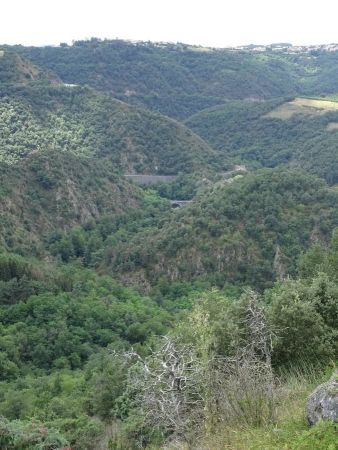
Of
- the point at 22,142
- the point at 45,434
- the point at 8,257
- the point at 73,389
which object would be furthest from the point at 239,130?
the point at 45,434

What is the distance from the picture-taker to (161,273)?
63.3m

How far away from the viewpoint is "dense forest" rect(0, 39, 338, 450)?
1141 centimetres

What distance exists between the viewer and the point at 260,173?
71938mm

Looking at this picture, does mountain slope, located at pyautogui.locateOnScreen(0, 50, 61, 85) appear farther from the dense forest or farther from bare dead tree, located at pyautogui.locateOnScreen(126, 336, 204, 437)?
bare dead tree, located at pyautogui.locateOnScreen(126, 336, 204, 437)

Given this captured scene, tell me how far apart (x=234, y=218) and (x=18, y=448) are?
1942 inches

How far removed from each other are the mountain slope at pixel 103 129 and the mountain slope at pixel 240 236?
44634 millimetres

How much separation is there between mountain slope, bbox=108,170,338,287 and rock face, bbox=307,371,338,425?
50.1m

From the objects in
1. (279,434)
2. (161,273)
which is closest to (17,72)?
(161,273)

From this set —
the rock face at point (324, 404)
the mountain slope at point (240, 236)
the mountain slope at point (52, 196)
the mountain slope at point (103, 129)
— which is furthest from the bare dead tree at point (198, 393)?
the mountain slope at point (103, 129)

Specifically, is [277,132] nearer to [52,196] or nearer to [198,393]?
[52,196]

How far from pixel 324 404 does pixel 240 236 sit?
54.4 meters

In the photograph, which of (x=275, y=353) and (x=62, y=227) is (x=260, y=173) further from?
(x=275, y=353)

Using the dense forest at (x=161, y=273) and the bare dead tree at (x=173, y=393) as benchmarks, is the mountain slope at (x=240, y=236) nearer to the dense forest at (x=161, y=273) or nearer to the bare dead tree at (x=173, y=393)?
the dense forest at (x=161, y=273)

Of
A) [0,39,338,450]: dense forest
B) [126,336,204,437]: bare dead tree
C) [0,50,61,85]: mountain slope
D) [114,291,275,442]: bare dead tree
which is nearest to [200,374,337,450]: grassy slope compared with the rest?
[0,39,338,450]: dense forest
